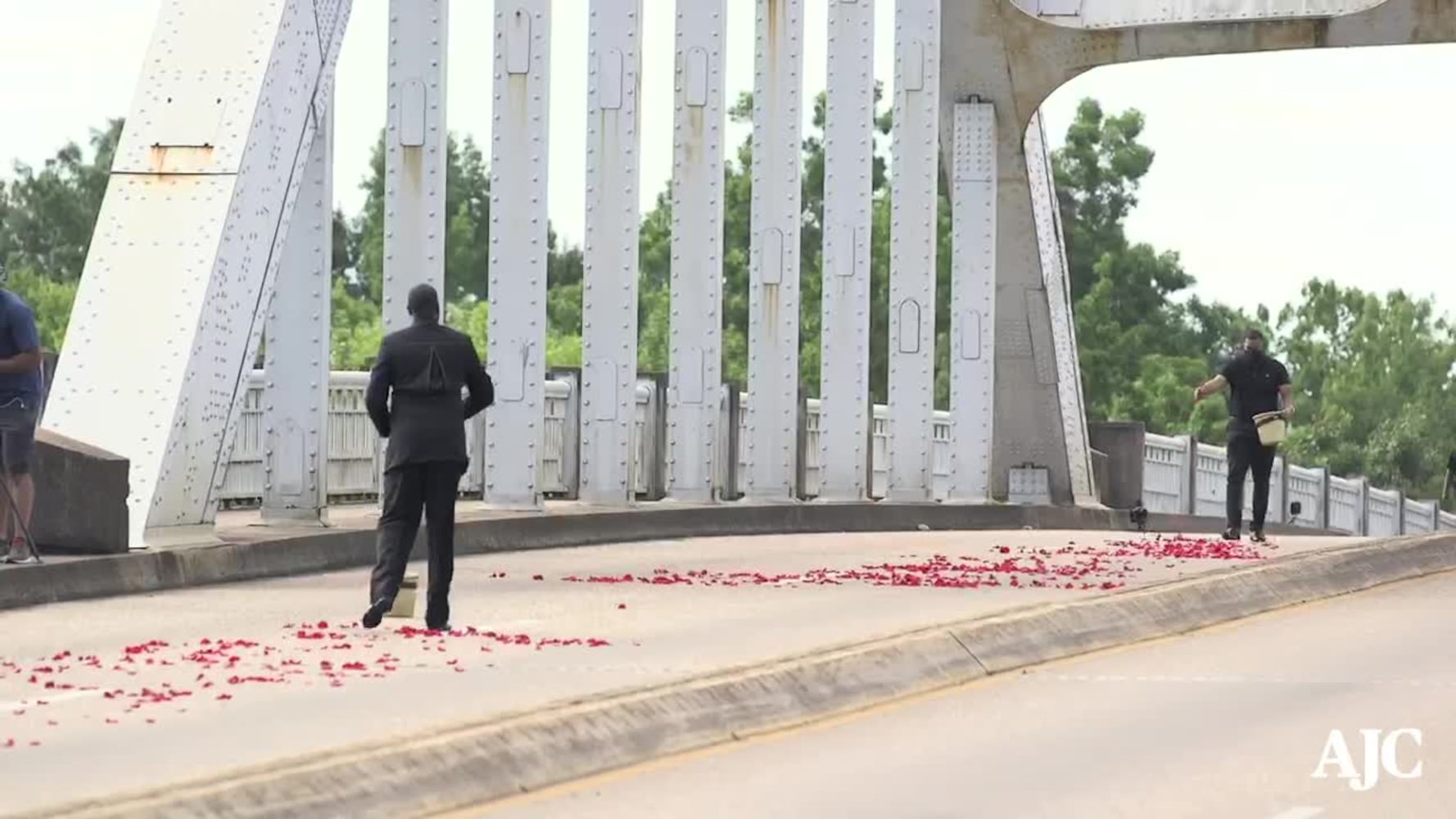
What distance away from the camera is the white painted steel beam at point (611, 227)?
2461 cm

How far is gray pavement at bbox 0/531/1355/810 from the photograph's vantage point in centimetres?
1027

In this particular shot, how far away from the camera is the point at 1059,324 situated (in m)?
34.0

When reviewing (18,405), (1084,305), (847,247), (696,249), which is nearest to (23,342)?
(18,405)

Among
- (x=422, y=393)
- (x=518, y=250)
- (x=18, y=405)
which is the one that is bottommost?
(x=18, y=405)

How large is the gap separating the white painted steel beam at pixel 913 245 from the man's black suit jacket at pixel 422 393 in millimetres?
14599

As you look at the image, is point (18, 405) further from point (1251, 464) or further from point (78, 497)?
point (1251, 464)

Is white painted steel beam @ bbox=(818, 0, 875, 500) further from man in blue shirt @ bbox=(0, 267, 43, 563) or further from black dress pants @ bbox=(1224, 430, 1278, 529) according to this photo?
man in blue shirt @ bbox=(0, 267, 43, 563)

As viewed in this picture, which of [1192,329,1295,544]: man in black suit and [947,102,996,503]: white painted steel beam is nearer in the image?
[1192,329,1295,544]: man in black suit

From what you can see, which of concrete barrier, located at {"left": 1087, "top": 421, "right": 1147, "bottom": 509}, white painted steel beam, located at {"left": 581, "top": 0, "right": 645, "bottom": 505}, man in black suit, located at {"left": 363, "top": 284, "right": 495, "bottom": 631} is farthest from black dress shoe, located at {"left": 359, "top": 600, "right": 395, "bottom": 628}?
concrete barrier, located at {"left": 1087, "top": 421, "right": 1147, "bottom": 509}

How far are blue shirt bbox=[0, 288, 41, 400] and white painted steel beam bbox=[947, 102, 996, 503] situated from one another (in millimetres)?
14730

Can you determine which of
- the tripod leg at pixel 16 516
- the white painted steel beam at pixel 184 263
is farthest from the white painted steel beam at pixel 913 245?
the tripod leg at pixel 16 516

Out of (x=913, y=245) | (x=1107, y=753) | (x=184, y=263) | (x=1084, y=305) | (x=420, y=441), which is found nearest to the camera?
(x=1107, y=753)

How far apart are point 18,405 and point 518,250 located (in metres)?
7.27

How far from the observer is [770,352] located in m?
27.4
